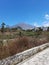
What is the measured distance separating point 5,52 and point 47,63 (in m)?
2.21

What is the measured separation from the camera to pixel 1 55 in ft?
27.4

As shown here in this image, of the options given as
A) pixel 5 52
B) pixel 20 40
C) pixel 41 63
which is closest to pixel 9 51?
pixel 5 52

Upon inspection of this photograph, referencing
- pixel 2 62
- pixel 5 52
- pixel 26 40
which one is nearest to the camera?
pixel 2 62

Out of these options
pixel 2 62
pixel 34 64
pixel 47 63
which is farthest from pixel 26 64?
pixel 2 62

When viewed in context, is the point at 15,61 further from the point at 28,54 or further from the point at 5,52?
the point at 28,54

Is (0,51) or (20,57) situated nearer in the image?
(0,51)

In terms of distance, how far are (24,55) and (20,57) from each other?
79 centimetres

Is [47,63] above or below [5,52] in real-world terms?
below

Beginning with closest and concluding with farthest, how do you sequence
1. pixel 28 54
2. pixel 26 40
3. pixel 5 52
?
pixel 5 52, pixel 28 54, pixel 26 40

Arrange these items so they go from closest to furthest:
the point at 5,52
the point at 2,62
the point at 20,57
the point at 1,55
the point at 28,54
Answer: the point at 2,62
the point at 1,55
the point at 5,52
the point at 20,57
the point at 28,54

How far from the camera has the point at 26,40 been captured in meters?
13.8

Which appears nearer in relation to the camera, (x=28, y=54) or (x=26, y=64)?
(x=26, y=64)

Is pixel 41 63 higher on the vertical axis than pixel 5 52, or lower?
lower

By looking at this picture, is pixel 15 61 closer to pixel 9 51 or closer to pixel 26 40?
pixel 9 51
